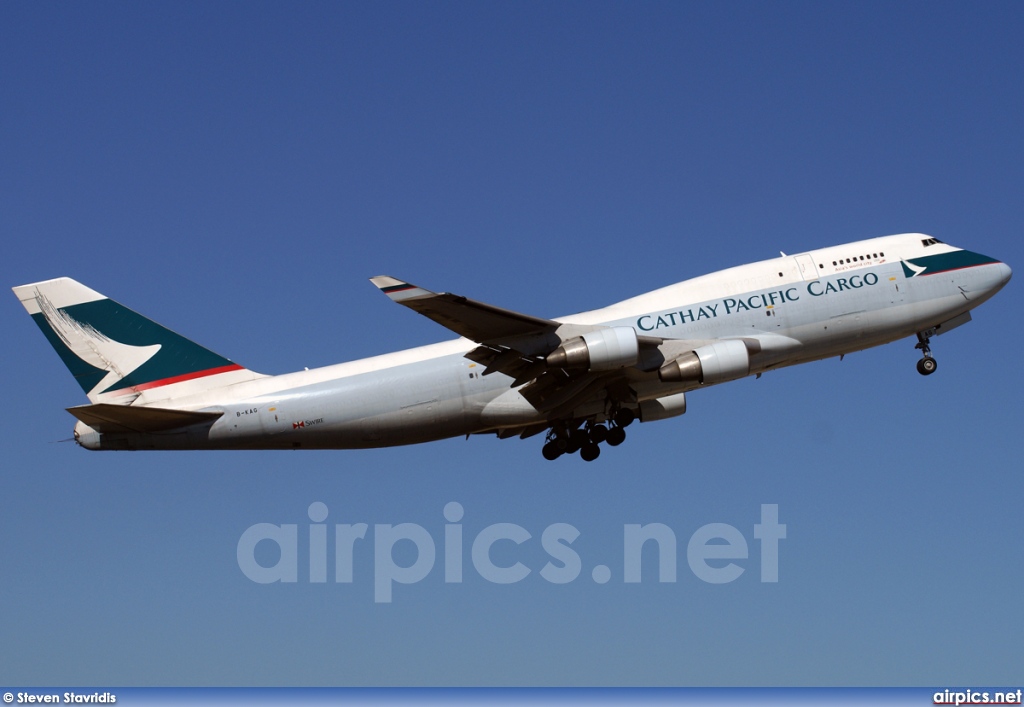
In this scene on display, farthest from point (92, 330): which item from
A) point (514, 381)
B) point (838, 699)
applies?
point (838, 699)

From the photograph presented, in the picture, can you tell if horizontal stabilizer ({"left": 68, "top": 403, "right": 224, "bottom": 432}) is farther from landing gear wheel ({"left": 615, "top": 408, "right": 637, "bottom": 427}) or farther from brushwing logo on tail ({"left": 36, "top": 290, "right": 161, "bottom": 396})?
landing gear wheel ({"left": 615, "top": 408, "right": 637, "bottom": 427})

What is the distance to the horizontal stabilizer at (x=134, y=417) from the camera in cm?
3303

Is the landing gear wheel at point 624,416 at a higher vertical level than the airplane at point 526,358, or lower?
lower

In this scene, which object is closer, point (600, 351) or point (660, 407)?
point (600, 351)

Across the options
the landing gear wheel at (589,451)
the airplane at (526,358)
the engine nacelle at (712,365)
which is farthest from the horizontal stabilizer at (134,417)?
the engine nacelle at (712,365)

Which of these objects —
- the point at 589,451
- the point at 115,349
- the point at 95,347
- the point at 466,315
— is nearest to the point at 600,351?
the point at 466,315

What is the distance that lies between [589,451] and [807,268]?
382 inches

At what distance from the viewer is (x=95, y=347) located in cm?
3741

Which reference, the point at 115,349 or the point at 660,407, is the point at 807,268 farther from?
the point at 115,349

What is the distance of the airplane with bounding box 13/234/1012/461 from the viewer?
111 feet

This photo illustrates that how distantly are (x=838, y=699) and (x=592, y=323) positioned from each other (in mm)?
16216

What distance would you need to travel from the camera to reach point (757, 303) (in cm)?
3553

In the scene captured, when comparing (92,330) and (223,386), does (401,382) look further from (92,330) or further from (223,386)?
(92,330)

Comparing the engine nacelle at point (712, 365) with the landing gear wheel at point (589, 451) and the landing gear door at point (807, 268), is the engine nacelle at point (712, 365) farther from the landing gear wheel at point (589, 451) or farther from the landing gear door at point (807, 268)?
the landing gear wheel at point (589, 451)
